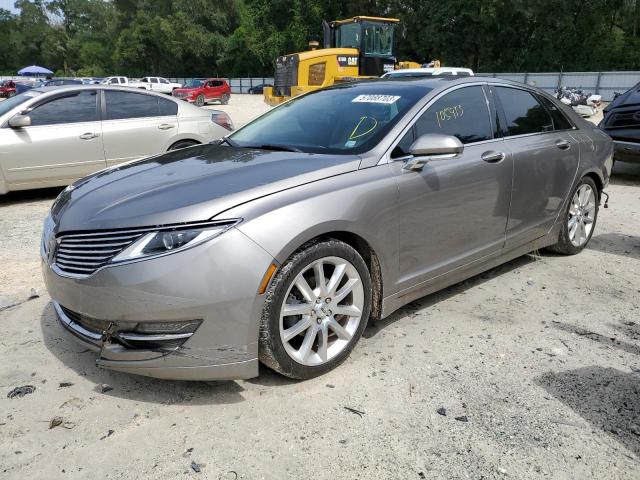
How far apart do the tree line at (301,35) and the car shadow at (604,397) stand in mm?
27872

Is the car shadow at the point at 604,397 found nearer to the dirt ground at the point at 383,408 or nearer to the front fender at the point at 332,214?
the dirt ground at the point at 383,408

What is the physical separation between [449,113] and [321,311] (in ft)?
5.55

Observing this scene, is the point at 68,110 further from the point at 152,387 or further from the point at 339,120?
the point at 152,387

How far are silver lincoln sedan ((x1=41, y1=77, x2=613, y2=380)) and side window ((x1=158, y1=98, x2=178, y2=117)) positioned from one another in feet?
12.5

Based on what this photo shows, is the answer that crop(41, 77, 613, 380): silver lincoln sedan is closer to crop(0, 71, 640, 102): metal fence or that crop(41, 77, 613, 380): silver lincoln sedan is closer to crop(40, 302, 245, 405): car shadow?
crop(40, 302, 245, 405): car shadow

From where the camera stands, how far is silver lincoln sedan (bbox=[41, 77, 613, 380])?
2.49 metres

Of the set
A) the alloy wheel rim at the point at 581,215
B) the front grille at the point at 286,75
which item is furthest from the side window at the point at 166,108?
the front grille at the point at 286,75

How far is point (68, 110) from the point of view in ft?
22.9

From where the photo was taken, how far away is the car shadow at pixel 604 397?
8.23 feet

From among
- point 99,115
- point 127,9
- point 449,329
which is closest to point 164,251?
point 449,329

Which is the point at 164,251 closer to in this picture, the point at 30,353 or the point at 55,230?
the point at 55,230

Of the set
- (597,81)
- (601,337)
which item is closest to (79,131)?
(601,337)

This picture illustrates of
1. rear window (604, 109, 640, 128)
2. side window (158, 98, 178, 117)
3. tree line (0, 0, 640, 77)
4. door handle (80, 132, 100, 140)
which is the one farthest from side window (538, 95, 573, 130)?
tree line (0, 0, 640, 77)

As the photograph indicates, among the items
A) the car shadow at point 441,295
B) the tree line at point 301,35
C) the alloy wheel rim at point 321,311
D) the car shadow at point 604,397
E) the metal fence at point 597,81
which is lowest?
the car shadow at point 441,295
